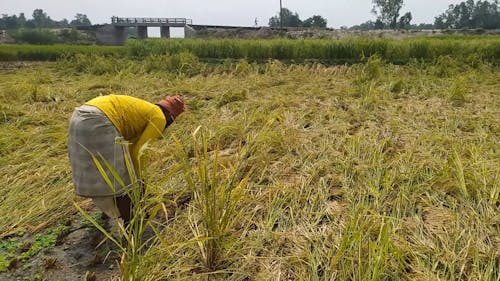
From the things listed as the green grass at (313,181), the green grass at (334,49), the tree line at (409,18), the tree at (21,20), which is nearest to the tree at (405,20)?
the tree line at (409,18)

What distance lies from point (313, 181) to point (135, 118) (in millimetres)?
1178

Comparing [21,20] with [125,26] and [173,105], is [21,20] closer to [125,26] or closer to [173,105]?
[125,26]

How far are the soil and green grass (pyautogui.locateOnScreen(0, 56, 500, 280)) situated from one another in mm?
254

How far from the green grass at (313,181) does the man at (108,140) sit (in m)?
0.17

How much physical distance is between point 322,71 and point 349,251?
5827mm

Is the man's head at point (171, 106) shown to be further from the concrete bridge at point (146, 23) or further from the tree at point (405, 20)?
the tree at point (405, 20)

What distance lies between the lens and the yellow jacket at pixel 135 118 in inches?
68.0

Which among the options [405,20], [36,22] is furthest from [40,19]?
[405,20]

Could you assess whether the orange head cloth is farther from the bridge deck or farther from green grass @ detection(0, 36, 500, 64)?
the bridge deck

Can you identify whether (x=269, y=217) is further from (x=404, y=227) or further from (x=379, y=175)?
(x=379, y=175)

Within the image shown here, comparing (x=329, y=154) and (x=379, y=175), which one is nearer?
(x=379, y=175)

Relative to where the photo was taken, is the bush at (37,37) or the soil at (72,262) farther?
the bush at (37,37)

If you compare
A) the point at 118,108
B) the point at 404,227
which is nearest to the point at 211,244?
the point at 118,108

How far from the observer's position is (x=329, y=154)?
8.51 feet
